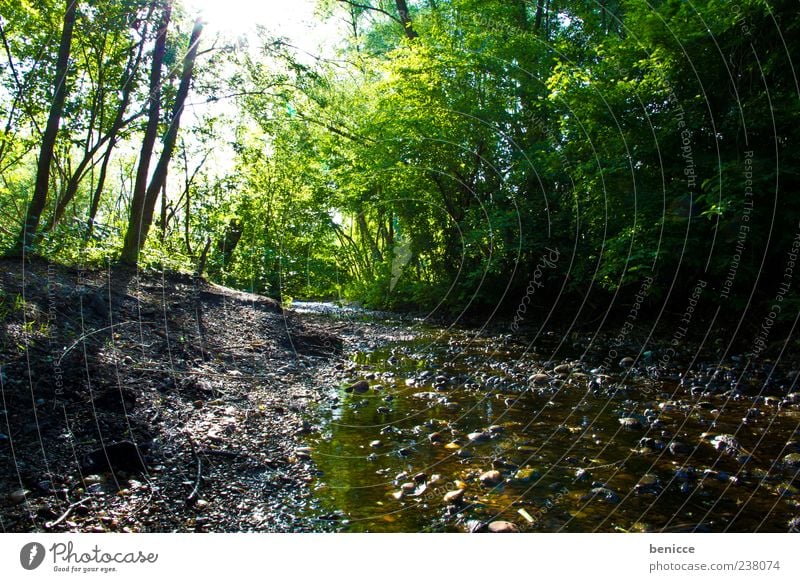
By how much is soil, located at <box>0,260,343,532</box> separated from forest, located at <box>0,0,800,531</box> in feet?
0.15

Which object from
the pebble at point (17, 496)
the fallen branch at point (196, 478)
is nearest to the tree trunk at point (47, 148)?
the fallen branch at point (196, 478)

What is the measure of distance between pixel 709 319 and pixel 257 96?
1396cm

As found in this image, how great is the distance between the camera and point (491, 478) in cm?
512

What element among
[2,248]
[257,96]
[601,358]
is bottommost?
[601,358]

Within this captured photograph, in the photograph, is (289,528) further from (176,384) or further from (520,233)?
(520,233)

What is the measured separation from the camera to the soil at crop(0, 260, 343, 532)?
3990mm

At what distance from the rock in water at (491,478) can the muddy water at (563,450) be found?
0.04 feet

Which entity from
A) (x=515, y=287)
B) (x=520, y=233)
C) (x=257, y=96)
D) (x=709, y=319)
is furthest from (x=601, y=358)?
(x=257, y=96)

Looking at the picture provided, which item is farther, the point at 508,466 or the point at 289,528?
the point at 508,466

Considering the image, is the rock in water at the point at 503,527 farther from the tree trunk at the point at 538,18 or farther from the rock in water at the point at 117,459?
the tree trunk at the point at 538,18

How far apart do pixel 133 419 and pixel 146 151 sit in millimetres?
9653

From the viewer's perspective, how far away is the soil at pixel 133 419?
3990mm

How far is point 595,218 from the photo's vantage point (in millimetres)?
13578

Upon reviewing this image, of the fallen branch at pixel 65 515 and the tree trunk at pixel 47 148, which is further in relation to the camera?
the tree trunk at pixel 47 148
